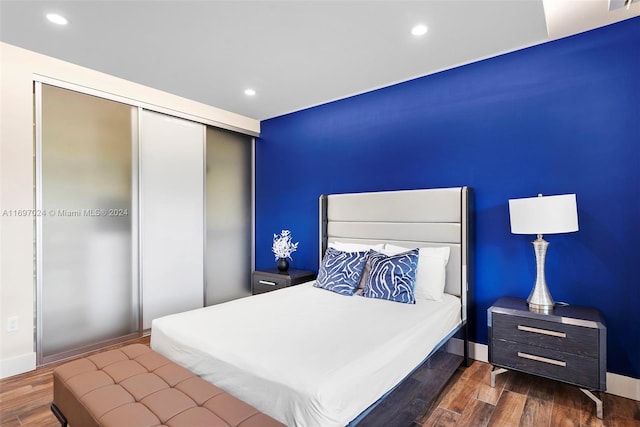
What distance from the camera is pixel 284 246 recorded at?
4.10 metres

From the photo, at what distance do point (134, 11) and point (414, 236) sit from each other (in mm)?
2803

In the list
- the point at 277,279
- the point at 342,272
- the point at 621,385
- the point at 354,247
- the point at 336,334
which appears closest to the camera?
the point at 336,334

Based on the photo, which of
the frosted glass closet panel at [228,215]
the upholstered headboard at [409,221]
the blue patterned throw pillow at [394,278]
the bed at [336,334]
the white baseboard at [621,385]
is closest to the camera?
the bed at [336,334]

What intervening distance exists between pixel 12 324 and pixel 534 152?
14.5ft

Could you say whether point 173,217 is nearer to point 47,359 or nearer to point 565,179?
point 47,359

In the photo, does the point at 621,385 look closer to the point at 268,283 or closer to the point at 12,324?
the point at 268,283

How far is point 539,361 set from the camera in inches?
88.7

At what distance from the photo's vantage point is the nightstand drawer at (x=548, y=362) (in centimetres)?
209

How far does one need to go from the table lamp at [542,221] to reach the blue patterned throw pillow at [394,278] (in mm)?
803

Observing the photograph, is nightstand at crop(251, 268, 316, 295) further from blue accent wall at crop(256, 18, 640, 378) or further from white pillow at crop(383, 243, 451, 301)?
white pillow at crop(383, 243, 451, 301)

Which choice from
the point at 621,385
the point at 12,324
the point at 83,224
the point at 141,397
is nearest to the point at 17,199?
the point at 83,224

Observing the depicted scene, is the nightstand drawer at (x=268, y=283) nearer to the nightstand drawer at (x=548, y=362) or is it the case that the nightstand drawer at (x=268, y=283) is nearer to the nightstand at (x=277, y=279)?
the nightstand at (x=277, y=279)

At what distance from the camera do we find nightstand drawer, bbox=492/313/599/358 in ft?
6.84

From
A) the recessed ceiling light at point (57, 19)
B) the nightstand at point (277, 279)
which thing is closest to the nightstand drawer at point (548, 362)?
the nightstand at point (277, 279)
